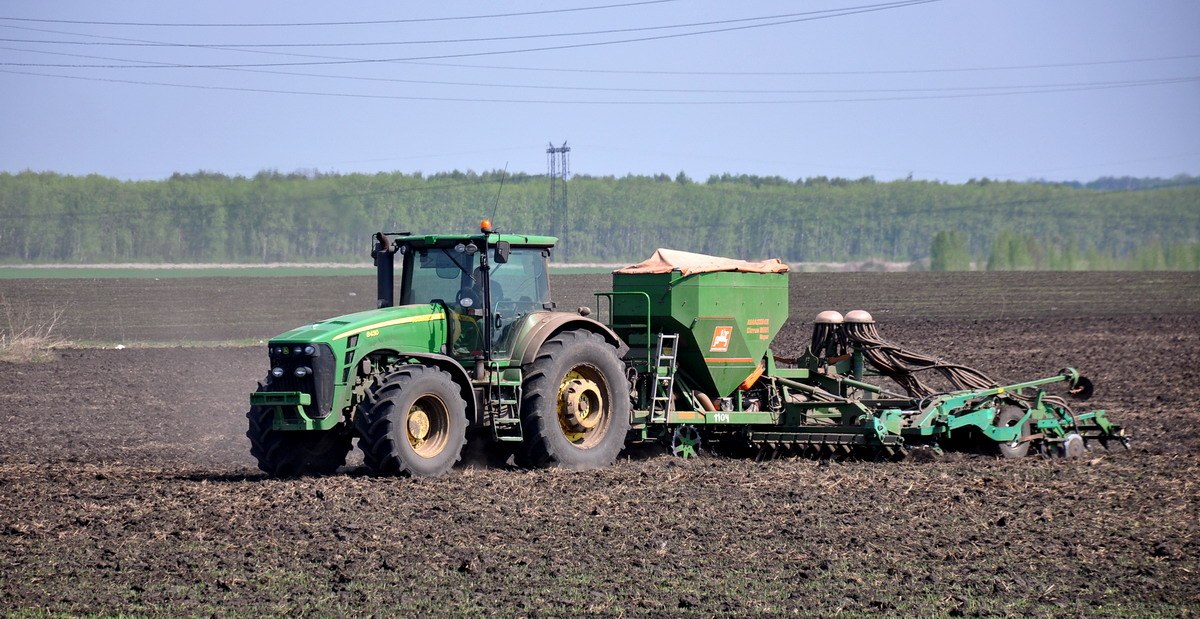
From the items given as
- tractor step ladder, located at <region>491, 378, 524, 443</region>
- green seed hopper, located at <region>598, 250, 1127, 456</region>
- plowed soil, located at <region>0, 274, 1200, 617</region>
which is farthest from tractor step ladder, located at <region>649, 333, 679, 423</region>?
tractor step ladder, located at <region>491, 378, 524, 443</region>

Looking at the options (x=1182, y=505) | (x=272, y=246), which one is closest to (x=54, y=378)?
(x=1182, y=505)

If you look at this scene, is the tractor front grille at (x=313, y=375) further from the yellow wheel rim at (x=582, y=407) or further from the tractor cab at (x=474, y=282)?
the yellow wheel rim at (x=582, y=407)

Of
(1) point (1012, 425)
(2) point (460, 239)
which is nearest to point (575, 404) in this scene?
(2) point (460, 239)

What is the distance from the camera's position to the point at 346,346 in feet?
35.2

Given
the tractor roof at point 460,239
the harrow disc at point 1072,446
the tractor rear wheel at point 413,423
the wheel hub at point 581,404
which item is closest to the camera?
the tractor rear wheel at point 413,423

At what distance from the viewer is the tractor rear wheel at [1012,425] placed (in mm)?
12695

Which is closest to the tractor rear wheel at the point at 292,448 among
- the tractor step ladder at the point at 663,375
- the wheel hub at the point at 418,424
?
the wheel hub at the point at 418,424

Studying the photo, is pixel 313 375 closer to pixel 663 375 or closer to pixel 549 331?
pixel 549 331

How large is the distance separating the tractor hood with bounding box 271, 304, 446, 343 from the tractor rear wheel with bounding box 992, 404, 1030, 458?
222 inches

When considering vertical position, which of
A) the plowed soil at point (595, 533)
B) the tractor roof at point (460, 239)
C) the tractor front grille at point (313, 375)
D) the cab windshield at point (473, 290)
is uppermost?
the tractor roof at point (460, 239)

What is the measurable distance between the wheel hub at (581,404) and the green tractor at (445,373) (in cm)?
1

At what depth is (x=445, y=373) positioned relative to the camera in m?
10.9

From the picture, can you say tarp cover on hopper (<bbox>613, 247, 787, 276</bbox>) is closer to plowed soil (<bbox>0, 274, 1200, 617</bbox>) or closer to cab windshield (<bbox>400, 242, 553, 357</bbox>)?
cab windshield (<bbox>400, 242, 553, 357</bbox>)

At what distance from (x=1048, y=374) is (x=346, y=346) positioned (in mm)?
14314
